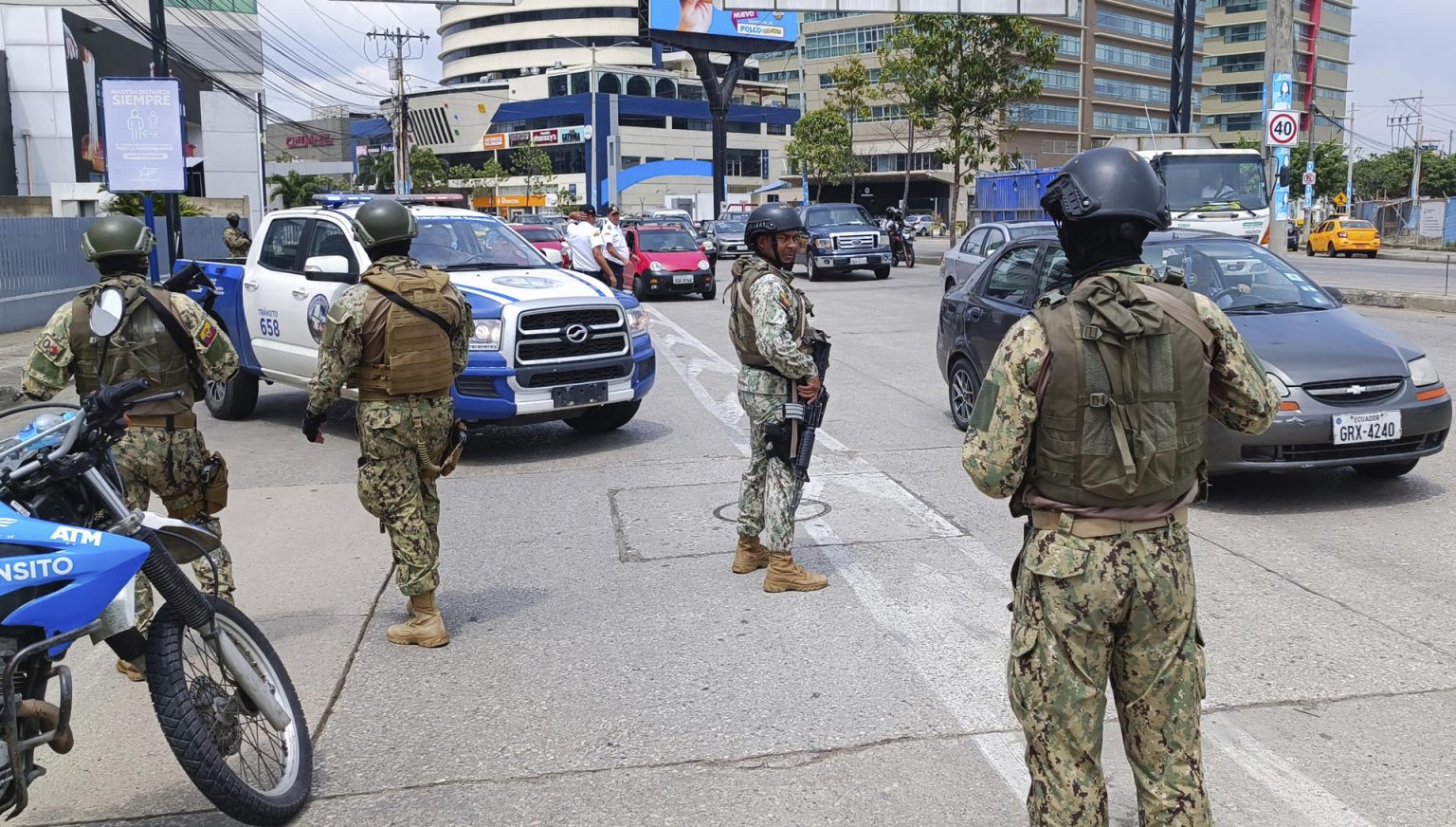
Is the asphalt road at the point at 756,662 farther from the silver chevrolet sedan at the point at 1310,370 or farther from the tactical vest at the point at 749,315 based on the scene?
the tactical vest at the point at 749,315

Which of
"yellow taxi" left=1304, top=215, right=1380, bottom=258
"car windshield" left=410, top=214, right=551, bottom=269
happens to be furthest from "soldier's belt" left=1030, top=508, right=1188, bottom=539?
"yellow taxi" left=1304, top=215, right=1380, bottom=258

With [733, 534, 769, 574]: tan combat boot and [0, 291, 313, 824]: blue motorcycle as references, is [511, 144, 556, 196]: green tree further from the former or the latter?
[0, 291, 313, 824]: blue motorcycle

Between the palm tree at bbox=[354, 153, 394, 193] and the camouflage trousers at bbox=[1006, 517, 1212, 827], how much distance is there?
327ft

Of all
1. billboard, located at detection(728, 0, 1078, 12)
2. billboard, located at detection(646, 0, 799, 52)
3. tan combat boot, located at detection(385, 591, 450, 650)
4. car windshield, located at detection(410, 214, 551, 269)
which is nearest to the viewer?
tan combat boot, located at detection(385, 591, 450, 650)

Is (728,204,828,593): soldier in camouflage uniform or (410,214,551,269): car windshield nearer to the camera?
(728,204,828,593): soldier in camouflage uniform

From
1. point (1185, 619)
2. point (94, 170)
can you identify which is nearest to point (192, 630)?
point (1185, 619)

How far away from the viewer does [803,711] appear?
4434 millimetres

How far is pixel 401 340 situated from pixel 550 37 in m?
119

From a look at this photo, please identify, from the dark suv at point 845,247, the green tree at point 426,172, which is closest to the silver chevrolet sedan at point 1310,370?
the dark suv at point 845,247

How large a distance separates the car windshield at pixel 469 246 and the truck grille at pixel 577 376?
1306mm

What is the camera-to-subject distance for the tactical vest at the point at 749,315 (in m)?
5.66

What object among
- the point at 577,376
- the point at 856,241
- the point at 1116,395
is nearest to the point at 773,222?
the point at 1116,395

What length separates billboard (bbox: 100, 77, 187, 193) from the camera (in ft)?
51.5

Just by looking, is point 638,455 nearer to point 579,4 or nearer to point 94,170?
point 94,170
